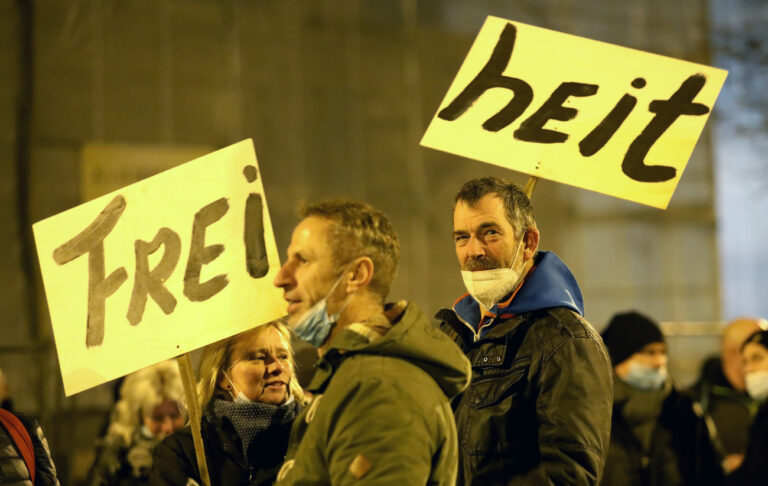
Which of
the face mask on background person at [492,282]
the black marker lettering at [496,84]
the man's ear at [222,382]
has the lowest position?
the man's ear at [222,382]

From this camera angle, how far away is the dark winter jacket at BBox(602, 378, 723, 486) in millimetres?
5621

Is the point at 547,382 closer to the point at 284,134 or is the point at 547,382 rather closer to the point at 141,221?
the point at 141,221

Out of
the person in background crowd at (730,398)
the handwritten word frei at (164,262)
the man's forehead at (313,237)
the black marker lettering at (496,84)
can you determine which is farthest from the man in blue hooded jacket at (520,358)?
the person in background crowd at (730,398)

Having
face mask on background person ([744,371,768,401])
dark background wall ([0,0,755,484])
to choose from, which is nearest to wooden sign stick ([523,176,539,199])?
face mask on background person ([744,371,768,401])

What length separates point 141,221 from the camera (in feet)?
11.2

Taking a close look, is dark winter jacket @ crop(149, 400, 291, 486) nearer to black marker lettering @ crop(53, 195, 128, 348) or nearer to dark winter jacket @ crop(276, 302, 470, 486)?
black marker lettering @ crop(53, 195, 128, 348)

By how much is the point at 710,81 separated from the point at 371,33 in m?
6.94

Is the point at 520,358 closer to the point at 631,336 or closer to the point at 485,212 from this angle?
the point at 485,212

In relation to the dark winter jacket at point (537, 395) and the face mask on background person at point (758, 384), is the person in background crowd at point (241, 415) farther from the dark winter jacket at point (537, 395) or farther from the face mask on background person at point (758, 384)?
the face mask on background person at point (758, 384)

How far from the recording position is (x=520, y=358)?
9.95 feet

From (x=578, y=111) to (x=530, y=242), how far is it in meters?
0.64

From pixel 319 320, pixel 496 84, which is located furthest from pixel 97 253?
pixel 496 84

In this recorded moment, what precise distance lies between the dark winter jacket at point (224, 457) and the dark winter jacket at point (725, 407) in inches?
147

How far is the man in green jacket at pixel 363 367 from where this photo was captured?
2.22m
